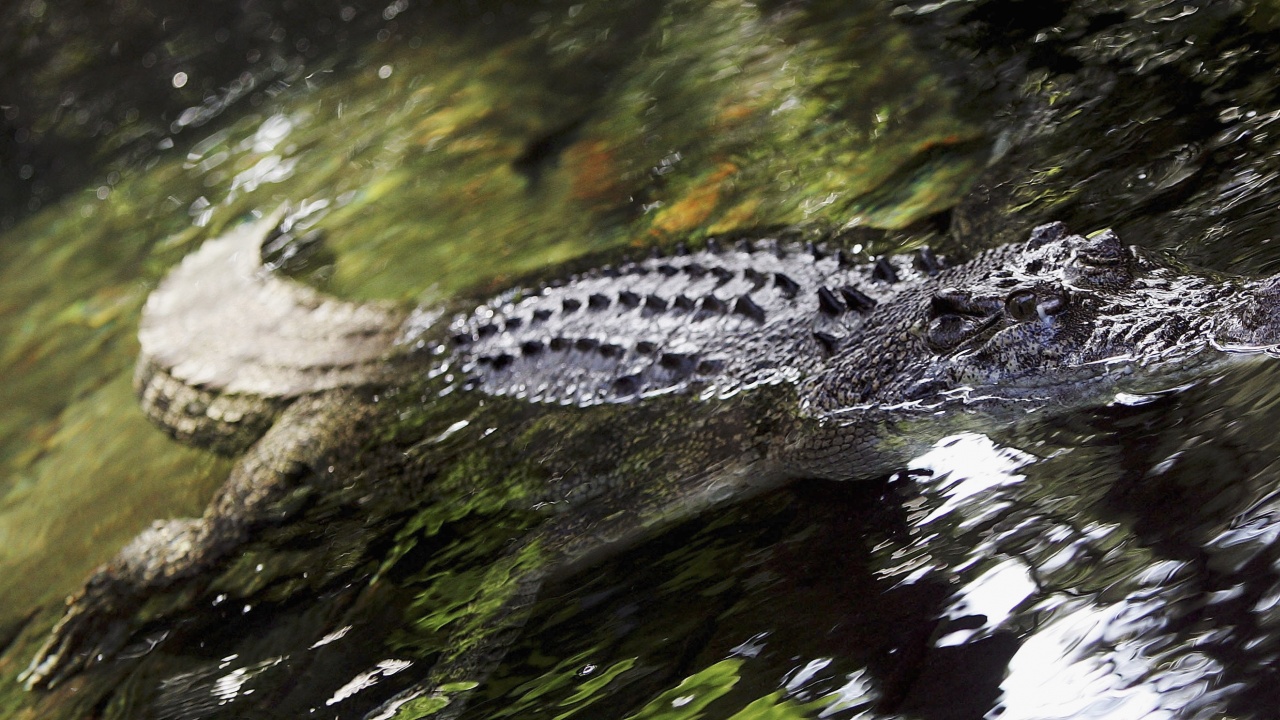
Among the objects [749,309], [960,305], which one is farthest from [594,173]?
[960,305]

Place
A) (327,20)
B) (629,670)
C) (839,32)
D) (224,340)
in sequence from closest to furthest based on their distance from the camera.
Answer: (629,670) < (224,340) < (839,32) < (327,20)

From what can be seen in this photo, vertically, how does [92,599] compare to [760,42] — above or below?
below

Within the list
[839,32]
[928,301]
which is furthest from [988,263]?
[839,32]

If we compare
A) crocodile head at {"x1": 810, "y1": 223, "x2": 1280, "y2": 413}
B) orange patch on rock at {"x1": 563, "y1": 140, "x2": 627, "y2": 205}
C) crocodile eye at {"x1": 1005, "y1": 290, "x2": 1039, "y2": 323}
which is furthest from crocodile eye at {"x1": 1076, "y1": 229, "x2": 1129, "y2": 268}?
orange patch on rock at {"x1": 563, "y1": 140, "x2": 627, "y2": 205}

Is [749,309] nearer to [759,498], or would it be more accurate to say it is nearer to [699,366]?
[699,366]

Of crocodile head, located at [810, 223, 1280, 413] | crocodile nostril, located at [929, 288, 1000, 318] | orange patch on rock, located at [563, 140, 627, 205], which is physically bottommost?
crocodile head, located at [810, 223, 1280, 413]

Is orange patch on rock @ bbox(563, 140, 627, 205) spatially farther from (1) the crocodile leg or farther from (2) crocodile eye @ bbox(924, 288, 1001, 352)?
(2) crocodile eye @ bbox(924, 288, 1001, 352)

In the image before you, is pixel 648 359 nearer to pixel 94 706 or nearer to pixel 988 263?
pixel 988 263
